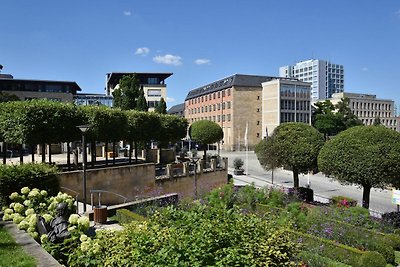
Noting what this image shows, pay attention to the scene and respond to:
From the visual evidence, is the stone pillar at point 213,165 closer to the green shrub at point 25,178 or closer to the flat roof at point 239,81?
the green shrub at point 25,178

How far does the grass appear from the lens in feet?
19.3

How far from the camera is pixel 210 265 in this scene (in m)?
5.15

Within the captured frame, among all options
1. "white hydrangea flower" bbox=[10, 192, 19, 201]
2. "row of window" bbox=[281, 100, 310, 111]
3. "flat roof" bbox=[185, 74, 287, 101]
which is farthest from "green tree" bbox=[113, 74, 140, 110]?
"row of window" bbox=[281, 100, 310, 111]

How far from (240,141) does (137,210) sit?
Result: 62063 millimetres

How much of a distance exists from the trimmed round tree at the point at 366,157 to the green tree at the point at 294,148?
8.64 feet

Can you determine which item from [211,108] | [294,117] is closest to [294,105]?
[294,117]

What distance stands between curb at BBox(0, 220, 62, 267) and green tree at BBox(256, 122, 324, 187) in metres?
15.0

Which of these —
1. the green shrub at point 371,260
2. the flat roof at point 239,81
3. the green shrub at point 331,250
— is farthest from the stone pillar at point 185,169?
the flat roof at point 239,81

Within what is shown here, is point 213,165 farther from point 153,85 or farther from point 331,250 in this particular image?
point 153,85

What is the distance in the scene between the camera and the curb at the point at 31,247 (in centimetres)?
586

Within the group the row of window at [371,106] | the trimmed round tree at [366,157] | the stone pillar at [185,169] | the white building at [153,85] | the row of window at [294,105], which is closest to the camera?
the trimmed round tree at [366,157]

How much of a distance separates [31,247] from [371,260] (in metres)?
8.76

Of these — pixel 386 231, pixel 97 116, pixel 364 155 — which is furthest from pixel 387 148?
pixel 97 116

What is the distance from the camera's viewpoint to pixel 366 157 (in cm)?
1506
